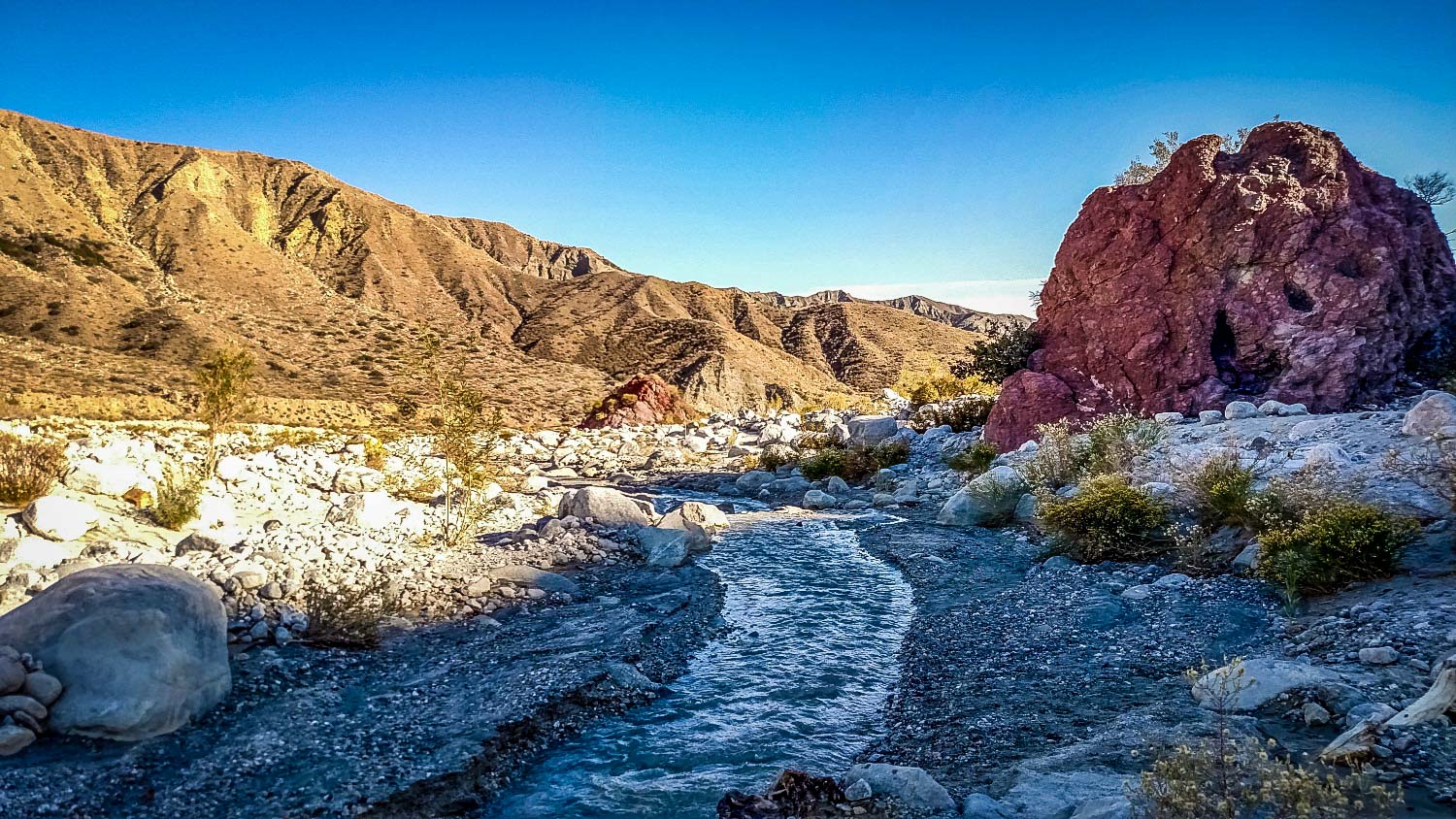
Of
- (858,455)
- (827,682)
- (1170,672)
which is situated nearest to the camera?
(1170,672)

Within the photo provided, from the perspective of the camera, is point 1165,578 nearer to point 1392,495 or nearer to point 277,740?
point 1392,495

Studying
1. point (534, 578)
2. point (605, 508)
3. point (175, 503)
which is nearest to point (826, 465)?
point (605, 508)

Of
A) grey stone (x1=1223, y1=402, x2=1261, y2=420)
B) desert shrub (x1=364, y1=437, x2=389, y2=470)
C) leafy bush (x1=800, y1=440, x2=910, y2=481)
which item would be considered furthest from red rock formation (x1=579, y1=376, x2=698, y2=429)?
grey stone (x1=1223, y1=402, x2=1261, y2=420)

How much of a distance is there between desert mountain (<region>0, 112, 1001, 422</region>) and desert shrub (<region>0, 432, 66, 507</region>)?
84.8ft

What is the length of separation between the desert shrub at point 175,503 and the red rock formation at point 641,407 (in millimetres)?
26864

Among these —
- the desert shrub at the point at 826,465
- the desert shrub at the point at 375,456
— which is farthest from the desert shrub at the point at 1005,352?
the desert shrub at the point at 375,456

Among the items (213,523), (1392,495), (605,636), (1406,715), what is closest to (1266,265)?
(1392,495)

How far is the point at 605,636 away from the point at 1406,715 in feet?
20.0

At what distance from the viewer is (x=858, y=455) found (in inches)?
788

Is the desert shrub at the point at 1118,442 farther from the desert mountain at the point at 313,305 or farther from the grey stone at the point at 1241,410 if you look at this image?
the desert mountain at the point at 313,305

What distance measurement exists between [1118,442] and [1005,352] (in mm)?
5947

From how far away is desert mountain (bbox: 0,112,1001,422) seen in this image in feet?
140

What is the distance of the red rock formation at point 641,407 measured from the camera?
126 feet

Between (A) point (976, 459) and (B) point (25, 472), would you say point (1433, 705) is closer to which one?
(A) point (976, 459)
